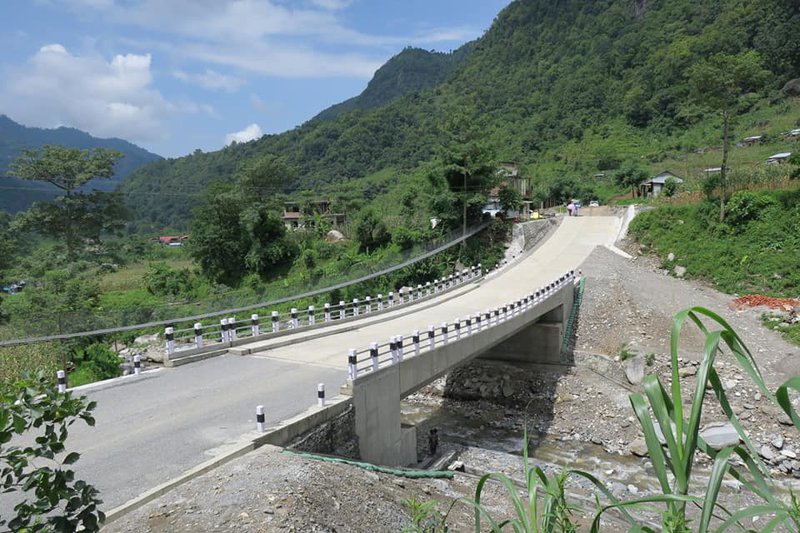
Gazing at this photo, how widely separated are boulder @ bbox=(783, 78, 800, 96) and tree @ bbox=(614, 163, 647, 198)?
26824 mm

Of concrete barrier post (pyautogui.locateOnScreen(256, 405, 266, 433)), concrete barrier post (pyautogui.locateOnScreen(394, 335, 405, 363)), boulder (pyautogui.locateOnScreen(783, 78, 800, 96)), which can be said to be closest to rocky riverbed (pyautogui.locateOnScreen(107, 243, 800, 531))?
concrete barrier post (pyautogui.locateOnScreen(256, 405, 266, 433))

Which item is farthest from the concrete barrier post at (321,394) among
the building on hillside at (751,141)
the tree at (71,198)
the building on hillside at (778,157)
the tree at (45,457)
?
the building on hillside at (751,141)

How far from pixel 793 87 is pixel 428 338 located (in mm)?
72744

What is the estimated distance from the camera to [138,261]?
57.7 metres

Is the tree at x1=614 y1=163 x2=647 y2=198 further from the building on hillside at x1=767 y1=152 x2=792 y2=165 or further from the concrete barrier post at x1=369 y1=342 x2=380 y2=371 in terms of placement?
the concrete barrier post at x1=369 y1=342 x2=380 y2=371

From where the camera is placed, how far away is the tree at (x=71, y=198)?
3634cm

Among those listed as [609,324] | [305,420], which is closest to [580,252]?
[609,324]

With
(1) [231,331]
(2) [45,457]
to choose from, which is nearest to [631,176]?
(1) [231,331]

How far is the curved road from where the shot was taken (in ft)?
26.0

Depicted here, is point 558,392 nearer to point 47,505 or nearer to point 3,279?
point 47,505

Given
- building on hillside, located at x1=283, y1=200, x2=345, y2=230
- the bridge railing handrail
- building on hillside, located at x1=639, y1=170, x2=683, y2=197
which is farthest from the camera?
building on hillside, located at x1=283, y1=200, x2=345, y2=230

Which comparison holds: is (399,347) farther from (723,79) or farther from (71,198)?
(71,198)

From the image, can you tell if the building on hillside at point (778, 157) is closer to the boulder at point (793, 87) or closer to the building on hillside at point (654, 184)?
the building on hillside at point (654, 184)

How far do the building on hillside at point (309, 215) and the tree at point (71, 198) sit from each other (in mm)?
15362
